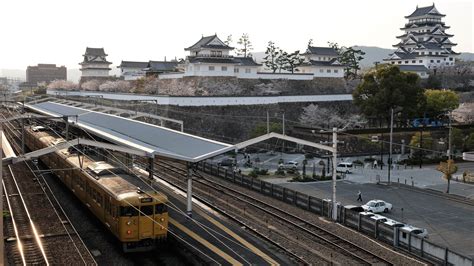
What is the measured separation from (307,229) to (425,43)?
70.5m

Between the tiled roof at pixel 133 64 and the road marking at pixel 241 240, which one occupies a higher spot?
the tiled roof at pixel 133 64

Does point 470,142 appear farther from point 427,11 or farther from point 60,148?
point 427,11

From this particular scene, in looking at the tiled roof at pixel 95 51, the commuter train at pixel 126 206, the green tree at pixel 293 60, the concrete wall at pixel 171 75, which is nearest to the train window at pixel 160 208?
the commuter train at pixel 126 206

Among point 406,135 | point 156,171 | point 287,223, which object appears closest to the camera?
point 287,223

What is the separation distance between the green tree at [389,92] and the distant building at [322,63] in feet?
58.4

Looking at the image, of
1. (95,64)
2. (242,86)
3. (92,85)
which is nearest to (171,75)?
(242,86)

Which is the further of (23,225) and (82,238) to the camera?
(23,225)

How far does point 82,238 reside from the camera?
15781 millimetres

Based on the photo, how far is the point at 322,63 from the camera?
6378cm

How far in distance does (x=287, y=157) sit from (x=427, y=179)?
13.2 metres

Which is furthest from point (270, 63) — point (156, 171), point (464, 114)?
point (156, 171)

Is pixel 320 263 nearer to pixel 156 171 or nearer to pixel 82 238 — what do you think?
pixel 82 238

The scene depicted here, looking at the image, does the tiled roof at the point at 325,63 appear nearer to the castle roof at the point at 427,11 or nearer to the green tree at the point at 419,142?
the green tree at the point at 419,142

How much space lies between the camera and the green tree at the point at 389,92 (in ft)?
145
